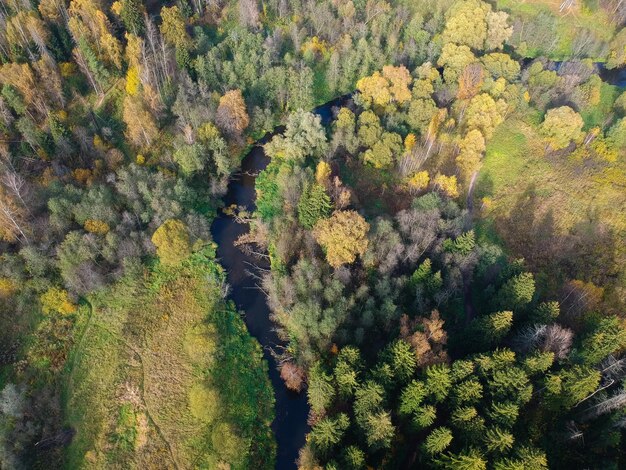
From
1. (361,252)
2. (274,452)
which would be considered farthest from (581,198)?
(274,452)

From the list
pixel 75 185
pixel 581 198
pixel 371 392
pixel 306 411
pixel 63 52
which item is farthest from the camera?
pixel 63 52

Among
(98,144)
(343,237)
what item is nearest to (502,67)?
(343,237)

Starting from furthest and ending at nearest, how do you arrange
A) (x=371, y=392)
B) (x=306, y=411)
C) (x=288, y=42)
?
(x=288, y=42) < (x=306, y=411) < (x=371, y=392)

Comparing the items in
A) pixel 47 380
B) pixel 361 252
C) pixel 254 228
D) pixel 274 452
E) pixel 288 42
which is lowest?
pixel 274 452

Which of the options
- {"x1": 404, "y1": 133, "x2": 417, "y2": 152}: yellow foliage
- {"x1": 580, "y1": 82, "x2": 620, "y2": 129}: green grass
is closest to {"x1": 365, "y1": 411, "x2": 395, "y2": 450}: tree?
{"x1": 404, "y1": 133, "x2": 417, "y2": 152}: yellow foliage

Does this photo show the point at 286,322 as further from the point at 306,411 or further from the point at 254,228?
the point at 254,228

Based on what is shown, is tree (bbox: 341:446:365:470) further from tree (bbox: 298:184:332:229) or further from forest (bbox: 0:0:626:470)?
tree (bbox: 298:184:332:229)
